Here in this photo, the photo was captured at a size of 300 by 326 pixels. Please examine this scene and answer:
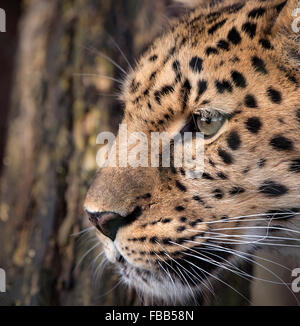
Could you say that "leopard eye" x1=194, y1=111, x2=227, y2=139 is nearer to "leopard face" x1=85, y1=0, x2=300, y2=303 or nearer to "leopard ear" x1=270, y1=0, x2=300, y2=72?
"leopard face" x1=85, y1=0, x2=300, y2=303

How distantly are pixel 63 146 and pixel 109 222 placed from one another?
0.81 meters

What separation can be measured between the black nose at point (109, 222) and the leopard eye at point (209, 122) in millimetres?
346

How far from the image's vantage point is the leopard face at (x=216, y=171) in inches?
50.0

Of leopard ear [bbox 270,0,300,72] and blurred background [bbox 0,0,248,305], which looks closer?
leopard ear [bbox 270,0,300,72]

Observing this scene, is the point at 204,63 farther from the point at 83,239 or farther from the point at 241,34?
the point at 83,239

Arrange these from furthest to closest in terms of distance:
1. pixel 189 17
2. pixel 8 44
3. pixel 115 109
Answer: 1. pixel 8 44
2. pixel 115 109
3. pixel 189 17

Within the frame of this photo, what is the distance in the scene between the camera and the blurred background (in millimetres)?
1880

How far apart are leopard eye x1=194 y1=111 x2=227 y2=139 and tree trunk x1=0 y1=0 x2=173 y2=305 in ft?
1.75

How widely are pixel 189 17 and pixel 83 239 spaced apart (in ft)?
3.10

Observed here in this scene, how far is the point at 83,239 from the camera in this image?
187 cm

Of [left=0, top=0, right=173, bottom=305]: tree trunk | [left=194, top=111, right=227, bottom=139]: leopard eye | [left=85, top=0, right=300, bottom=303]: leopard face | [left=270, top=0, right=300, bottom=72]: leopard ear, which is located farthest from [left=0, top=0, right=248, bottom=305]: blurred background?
[left=270, top=0, right=300, bottom=72]: leopard ear

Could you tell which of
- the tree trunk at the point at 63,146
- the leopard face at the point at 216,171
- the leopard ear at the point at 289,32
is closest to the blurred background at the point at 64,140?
the tree trunk at the point at 63,146
